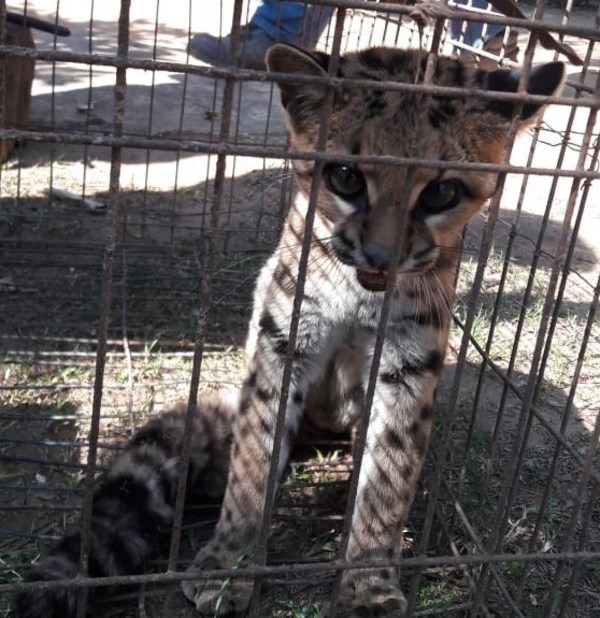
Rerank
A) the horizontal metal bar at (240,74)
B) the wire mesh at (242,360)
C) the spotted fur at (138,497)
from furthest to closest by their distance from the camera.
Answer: the spotted fur at (138,497)
the wire mesh at (242,360)
the horizontal metal bar at (240,74)

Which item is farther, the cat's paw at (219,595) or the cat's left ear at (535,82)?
the cat's paw at (219,595)

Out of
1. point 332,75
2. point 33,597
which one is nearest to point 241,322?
point 33,597

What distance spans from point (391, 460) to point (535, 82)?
4.21 feet

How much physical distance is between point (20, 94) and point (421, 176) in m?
4.83

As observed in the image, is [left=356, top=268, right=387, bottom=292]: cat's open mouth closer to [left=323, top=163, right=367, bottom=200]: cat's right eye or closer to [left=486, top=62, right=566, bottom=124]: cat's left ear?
[left=323, top=163, right=367, bottom=200]: cat's right eye

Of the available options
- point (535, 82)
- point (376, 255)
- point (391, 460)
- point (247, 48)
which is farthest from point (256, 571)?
point (247, 48)

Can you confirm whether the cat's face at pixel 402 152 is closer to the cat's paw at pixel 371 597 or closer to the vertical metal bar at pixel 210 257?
the vertical metal bar at pixel 210 257

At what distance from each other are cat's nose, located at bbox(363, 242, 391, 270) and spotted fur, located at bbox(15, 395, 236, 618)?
Result: 1.06 meters

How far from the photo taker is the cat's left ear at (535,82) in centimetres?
223

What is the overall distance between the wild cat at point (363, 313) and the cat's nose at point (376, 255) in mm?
74

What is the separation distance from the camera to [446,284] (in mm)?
2754

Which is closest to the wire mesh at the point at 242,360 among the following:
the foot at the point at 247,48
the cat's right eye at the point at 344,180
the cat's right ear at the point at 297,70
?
the cat's right ear at the point at 297,70

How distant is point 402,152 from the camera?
2.39 metres

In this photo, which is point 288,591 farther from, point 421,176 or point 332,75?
point 332,75
